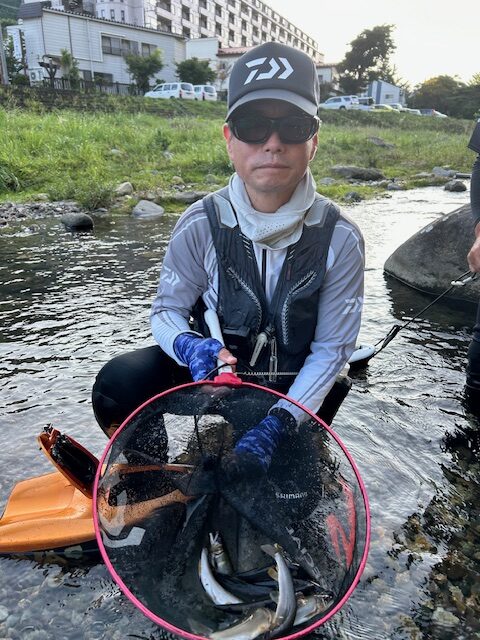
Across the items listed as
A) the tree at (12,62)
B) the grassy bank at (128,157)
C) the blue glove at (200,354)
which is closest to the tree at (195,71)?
the tree at (12,62)


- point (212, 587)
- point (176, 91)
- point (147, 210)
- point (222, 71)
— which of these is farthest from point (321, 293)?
point (222, 71)

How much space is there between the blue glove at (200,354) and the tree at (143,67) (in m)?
51.3

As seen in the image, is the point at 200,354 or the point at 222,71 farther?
the point at 222,71

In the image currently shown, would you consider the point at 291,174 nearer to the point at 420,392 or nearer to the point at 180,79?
the point at 420,392

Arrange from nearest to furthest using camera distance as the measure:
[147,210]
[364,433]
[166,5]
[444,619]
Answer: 1. [444,619]
2. [364,433]
3. [147,210]
4. [166,5]

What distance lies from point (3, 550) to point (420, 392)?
10.7 ft

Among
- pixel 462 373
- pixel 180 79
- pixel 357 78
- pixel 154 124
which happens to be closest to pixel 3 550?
pixel 462 373

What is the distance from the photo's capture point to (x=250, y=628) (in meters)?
1.72

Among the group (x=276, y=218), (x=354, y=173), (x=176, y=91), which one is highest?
(x=176, y=91)

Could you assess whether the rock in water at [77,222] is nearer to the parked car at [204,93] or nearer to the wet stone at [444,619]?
the wet stone at [444,619]

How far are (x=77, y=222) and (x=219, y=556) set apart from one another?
9.54m

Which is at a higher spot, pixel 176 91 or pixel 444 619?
pixel 176 91

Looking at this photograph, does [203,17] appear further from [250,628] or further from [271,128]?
[250,628]

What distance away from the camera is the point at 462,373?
4555 millimetres
